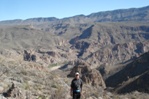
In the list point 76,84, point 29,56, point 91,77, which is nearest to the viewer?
point 76,84

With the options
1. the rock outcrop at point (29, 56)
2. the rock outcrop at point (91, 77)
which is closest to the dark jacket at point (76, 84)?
the rock outcrop at point (91, 77)

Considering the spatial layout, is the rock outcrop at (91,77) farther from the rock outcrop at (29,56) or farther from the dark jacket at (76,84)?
the rock outcrop at (29,56)

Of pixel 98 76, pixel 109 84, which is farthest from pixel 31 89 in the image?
pixel 109 84

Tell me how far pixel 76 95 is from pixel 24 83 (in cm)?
705

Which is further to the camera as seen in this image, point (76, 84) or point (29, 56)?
point (29, 56)

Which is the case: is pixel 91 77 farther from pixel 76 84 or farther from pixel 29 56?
pixel 29 56

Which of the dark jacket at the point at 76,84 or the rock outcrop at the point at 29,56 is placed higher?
the dark jacket at the point at 76,84

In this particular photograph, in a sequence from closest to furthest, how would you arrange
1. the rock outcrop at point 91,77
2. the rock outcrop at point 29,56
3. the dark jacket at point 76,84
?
the dark jacket at point 76,84
the rock outcrop at point 91,77
the rock outcrop at point 29,56

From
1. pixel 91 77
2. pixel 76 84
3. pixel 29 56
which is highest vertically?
pixel 76 84

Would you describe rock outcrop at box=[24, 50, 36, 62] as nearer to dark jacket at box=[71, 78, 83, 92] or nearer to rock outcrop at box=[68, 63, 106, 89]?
rock outcrop at box=[68, 63, 106, 89]

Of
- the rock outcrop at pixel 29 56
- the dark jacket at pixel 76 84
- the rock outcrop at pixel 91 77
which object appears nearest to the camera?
the dark jacket at pixel 76 84

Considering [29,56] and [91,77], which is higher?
[91,77]

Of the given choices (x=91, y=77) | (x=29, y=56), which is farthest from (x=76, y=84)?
(x=29, y=56)

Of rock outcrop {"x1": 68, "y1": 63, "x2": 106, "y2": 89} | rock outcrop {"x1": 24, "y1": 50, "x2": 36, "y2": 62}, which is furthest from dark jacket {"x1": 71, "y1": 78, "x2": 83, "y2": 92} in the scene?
rock outcrop {"x1": 24, "y1": 50, "x2": 36, "y2": 62}
